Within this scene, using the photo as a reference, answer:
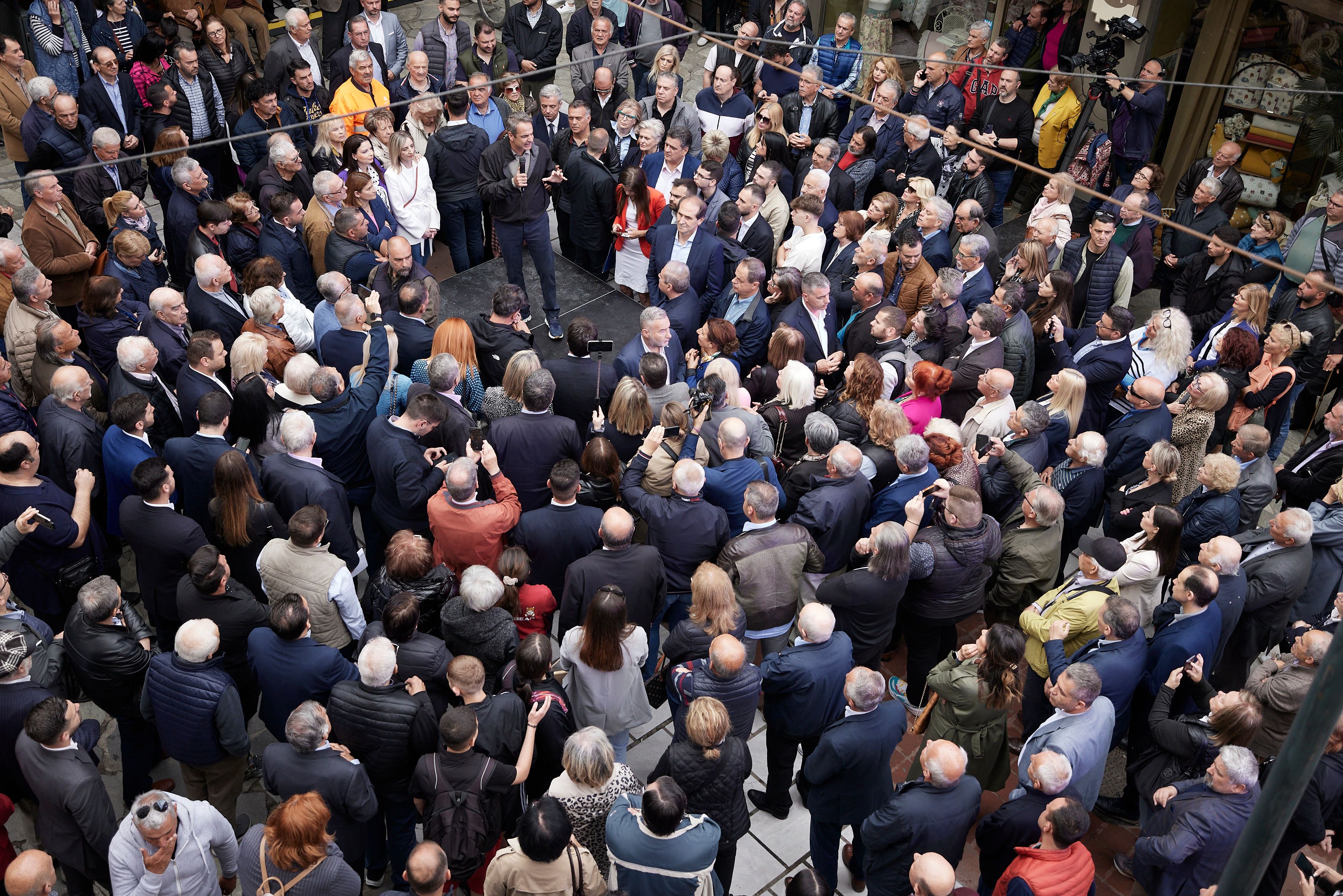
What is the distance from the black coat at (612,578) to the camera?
584 cm

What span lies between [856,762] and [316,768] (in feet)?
8.17

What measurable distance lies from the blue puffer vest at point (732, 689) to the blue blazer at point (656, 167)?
5.26 m

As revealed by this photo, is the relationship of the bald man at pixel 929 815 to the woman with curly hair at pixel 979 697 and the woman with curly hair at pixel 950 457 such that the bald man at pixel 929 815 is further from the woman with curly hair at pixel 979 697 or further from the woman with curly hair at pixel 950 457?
the woman with curly hair at pixel 950 457

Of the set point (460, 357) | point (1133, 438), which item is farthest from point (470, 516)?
point (1133, 438)

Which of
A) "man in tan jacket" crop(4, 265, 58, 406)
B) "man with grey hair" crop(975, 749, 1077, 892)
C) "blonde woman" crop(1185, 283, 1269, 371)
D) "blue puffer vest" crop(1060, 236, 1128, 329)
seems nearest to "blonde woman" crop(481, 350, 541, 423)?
"man in tan jacket" crop(4, 265, 58, 406)

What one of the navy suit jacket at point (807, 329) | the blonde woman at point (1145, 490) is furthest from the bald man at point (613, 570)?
the blonde woman at point (1145, 490)

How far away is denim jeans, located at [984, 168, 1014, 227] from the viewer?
35.1 feet

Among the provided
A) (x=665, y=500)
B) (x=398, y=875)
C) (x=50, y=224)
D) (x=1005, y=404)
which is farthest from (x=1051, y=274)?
(x=50, y=224)

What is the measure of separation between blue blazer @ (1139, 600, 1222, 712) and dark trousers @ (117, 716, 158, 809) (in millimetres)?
Result: 5294

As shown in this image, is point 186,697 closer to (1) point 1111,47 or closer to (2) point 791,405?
(2) point 791,405

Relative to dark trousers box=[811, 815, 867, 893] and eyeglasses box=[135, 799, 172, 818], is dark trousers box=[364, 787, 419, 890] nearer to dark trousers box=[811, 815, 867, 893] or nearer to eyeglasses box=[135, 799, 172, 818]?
eyeglasses box=[135, 799, 172, 818]

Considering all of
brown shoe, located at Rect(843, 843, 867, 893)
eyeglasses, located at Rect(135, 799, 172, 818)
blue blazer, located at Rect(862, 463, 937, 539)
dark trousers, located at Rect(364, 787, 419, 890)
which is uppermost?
blue blazer, located at Rect(862, 463, 937, 539)

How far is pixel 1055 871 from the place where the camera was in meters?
4.70

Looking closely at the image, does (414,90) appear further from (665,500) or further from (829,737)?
(829,737)
